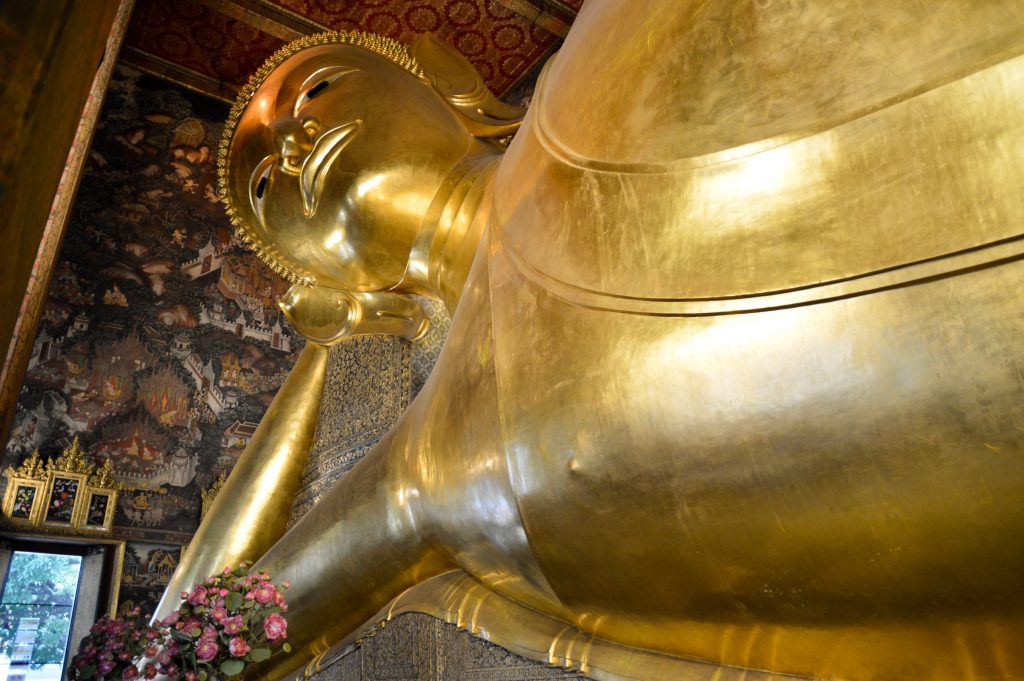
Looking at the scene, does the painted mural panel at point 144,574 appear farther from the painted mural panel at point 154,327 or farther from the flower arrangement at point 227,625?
the flower arrangement at point 227,625

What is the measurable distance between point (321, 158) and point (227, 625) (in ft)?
3.31

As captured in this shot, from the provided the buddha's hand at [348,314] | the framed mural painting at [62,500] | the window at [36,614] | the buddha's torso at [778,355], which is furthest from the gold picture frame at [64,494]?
the buddha's torso at [778,355]

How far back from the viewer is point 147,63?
16.4 ft

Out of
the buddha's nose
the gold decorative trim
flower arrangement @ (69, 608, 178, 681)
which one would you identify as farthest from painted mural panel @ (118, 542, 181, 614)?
the buddha's nose

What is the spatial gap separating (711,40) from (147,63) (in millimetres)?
5144

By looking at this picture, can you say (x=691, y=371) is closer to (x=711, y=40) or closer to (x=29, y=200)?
(x=711, y=40)

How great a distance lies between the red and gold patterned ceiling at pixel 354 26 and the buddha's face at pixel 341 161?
2823 millimetres

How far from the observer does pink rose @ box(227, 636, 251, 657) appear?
4.26 feet

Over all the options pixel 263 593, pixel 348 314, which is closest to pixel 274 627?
pixel 263 593

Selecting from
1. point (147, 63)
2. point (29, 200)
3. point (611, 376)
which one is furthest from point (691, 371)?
point (147, 63)

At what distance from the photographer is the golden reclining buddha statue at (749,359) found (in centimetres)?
63

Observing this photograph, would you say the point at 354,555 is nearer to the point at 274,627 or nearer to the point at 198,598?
the point at 274,627

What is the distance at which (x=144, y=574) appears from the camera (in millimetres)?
4727

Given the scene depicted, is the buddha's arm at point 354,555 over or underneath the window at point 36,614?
underneath
